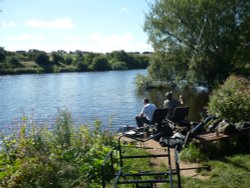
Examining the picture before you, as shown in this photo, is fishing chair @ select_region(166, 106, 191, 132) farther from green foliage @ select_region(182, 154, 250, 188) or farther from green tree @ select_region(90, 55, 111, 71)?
green tree @ select_region(90, 55, 111, 71)

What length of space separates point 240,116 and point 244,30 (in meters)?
20.9

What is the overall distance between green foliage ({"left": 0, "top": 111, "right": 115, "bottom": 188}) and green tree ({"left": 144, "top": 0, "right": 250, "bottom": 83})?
72.2 ft

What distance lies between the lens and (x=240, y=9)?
30.0 m

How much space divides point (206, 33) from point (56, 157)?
2554 centimetres

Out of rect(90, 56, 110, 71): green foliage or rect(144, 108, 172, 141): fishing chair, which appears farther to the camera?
rect(90, 56, 110, 71): green foliage

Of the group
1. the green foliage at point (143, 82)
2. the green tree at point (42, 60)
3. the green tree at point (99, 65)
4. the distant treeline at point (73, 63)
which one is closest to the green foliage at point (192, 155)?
the green foliage at point (143, 82)

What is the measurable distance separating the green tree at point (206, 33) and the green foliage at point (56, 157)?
22020mm

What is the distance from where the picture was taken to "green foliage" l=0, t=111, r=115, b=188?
220 inches

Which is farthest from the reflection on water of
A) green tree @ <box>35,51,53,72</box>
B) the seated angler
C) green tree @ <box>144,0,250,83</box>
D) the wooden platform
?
green tree @ <box>35,51,53,72</box>

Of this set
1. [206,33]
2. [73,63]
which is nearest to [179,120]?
[206,33]

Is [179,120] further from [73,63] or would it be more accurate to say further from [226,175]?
[73,63]

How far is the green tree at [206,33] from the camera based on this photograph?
97.4ft

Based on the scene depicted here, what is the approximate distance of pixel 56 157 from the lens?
675cm

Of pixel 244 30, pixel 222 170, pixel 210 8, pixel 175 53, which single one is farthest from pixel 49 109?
A: pixel 222 170
